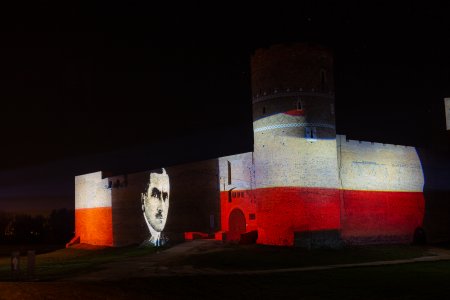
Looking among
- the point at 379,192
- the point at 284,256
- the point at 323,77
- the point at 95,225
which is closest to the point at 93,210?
the point at 95,225

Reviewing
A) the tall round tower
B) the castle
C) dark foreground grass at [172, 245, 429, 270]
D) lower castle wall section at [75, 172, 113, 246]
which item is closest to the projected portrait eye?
the castle

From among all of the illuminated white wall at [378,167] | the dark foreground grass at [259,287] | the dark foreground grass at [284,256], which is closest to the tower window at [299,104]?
the illuminated white wall at [378,167]

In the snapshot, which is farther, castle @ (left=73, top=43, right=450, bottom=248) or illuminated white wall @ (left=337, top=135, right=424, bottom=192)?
illuminated white wall @ (left=337, top=135, right=424, bottom=192)

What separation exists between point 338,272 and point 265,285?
12.0ft

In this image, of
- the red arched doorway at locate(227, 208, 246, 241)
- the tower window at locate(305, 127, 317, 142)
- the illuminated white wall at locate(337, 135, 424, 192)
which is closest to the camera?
the tower window at locate(305, 127, 317, 142)

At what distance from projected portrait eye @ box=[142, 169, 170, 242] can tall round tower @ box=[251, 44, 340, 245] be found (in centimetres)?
956

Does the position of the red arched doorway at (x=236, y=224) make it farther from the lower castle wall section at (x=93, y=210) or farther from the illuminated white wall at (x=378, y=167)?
the lower castle wall section at (x=93, y=210)

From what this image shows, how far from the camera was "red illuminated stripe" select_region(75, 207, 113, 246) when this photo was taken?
42047mm

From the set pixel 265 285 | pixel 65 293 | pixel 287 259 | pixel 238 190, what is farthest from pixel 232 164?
pixel 65 293

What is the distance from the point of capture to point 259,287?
16594 mm

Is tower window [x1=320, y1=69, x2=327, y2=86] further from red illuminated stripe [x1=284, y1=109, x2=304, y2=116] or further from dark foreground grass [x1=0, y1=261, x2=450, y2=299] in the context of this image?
dark foreground grass [x1=0, y1=261, x2=450, y2=299]

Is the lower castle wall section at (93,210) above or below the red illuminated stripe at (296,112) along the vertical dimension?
below

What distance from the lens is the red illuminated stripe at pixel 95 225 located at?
138ft

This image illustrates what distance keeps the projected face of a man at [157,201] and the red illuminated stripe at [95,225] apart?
5.10 metres
